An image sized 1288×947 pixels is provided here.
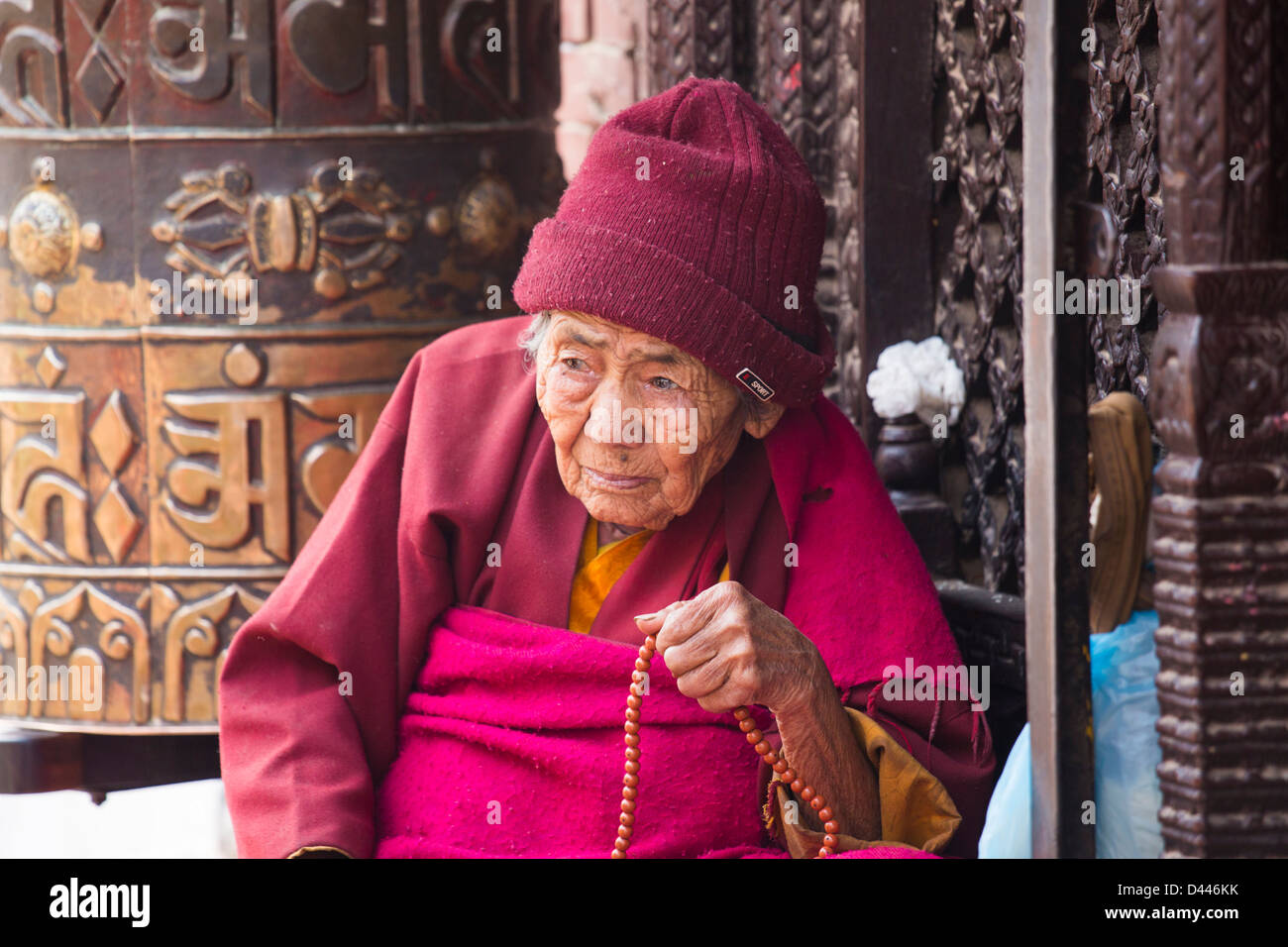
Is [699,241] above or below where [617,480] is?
above

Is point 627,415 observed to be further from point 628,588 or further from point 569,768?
point 569,768

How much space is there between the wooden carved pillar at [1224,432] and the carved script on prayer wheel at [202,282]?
170 centimetres

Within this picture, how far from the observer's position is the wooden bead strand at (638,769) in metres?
1.86

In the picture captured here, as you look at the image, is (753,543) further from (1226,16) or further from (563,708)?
(1226,16)

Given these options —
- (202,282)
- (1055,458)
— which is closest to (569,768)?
(1055,458)

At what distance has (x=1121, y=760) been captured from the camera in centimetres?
172

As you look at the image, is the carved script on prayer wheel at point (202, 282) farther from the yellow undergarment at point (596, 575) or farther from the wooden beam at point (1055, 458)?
the wooden beam at point (1055, 458)

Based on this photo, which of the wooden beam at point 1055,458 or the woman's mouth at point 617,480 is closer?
the wooden beam at point 1055,458

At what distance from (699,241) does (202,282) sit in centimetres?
121

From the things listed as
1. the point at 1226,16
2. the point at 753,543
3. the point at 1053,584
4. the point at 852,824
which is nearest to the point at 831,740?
the point at 852,824

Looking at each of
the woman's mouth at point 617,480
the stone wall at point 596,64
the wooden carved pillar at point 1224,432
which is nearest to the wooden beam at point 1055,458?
the wooden carved pillar at point 1224,432

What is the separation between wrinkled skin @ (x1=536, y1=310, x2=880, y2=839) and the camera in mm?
1793

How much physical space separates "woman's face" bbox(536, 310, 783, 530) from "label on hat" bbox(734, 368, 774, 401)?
0.04 m

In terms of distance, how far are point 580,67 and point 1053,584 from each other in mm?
3219
